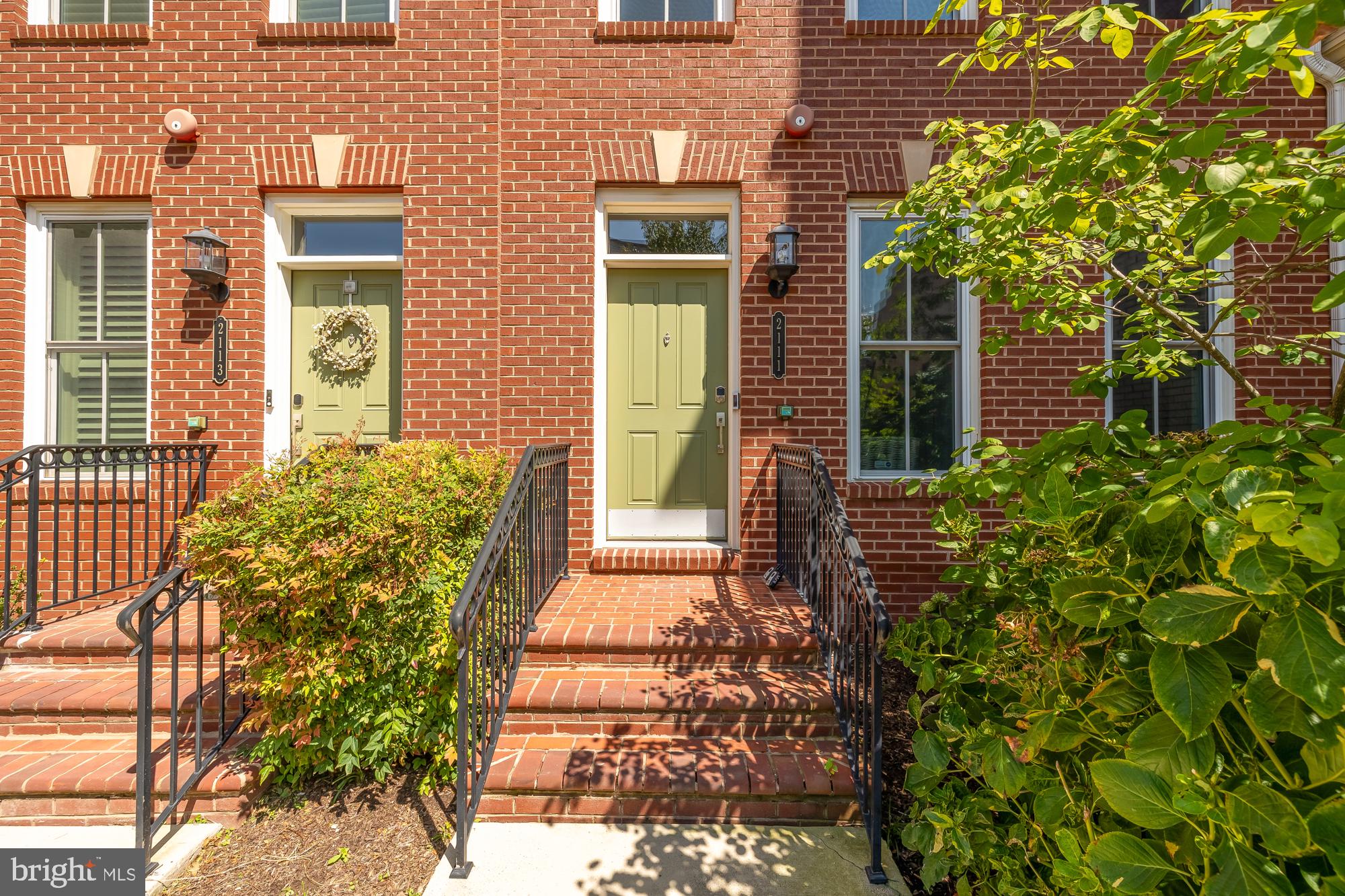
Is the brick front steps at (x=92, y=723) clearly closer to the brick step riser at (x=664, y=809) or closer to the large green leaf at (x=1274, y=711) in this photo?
the brick step riser at (x=664, y=809)

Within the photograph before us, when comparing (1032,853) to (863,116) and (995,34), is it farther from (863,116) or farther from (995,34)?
(863,116)

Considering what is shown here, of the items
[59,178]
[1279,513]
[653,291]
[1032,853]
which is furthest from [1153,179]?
[59,178]

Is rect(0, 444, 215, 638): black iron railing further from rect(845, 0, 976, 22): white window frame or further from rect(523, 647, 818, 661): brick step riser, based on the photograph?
rect(845, 0, 976, 22): white window frame

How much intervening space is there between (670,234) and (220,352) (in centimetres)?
323

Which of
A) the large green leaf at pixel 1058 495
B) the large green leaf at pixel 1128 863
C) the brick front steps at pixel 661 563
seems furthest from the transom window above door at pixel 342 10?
the large green leaf at pixel 1128 863

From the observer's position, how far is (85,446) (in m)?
3.54

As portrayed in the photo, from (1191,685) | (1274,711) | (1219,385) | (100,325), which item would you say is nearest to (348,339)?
→ (100,325)

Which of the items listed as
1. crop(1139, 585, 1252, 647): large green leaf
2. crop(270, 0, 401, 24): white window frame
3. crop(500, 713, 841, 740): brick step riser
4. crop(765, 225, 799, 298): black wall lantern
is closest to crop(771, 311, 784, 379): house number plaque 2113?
crop(765, 225, 799, 298): black wall lantern

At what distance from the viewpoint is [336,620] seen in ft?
8.25

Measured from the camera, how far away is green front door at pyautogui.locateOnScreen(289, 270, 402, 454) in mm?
4293

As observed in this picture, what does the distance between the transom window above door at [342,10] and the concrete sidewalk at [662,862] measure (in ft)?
17.1

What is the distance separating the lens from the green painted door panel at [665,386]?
4.36 metres

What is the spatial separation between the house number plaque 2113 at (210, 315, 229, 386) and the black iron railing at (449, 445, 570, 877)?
7.97 feet

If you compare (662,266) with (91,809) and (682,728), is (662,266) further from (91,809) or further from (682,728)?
(91,809)
